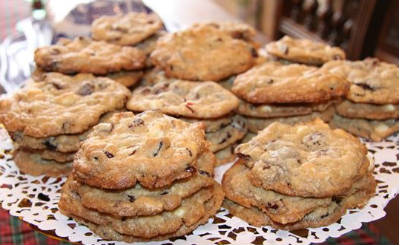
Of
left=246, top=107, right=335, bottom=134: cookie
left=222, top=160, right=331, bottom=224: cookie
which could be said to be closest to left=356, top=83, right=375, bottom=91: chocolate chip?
left=246, top=107, right=335, bottom=134: cookie

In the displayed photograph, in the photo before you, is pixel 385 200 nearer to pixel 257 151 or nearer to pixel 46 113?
pixel 257 151

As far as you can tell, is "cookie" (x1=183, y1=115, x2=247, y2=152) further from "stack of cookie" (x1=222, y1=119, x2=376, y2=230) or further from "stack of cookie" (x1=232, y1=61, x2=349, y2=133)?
"stack of cookie" (x1=222, y1=119, x2=376, y2=230)

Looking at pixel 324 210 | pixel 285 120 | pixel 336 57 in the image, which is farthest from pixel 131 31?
pixel 324 210

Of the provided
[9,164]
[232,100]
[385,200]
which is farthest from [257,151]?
[9,164]

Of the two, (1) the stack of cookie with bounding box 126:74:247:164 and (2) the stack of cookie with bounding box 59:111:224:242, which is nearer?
(2) the stack of cookie with bounding box 59:111:224:242

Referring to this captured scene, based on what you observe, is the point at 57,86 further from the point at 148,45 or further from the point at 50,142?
the point at 148,45

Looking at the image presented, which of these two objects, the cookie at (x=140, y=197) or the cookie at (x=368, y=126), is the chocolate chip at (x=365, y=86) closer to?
the cookie at (x=368, y=126)
